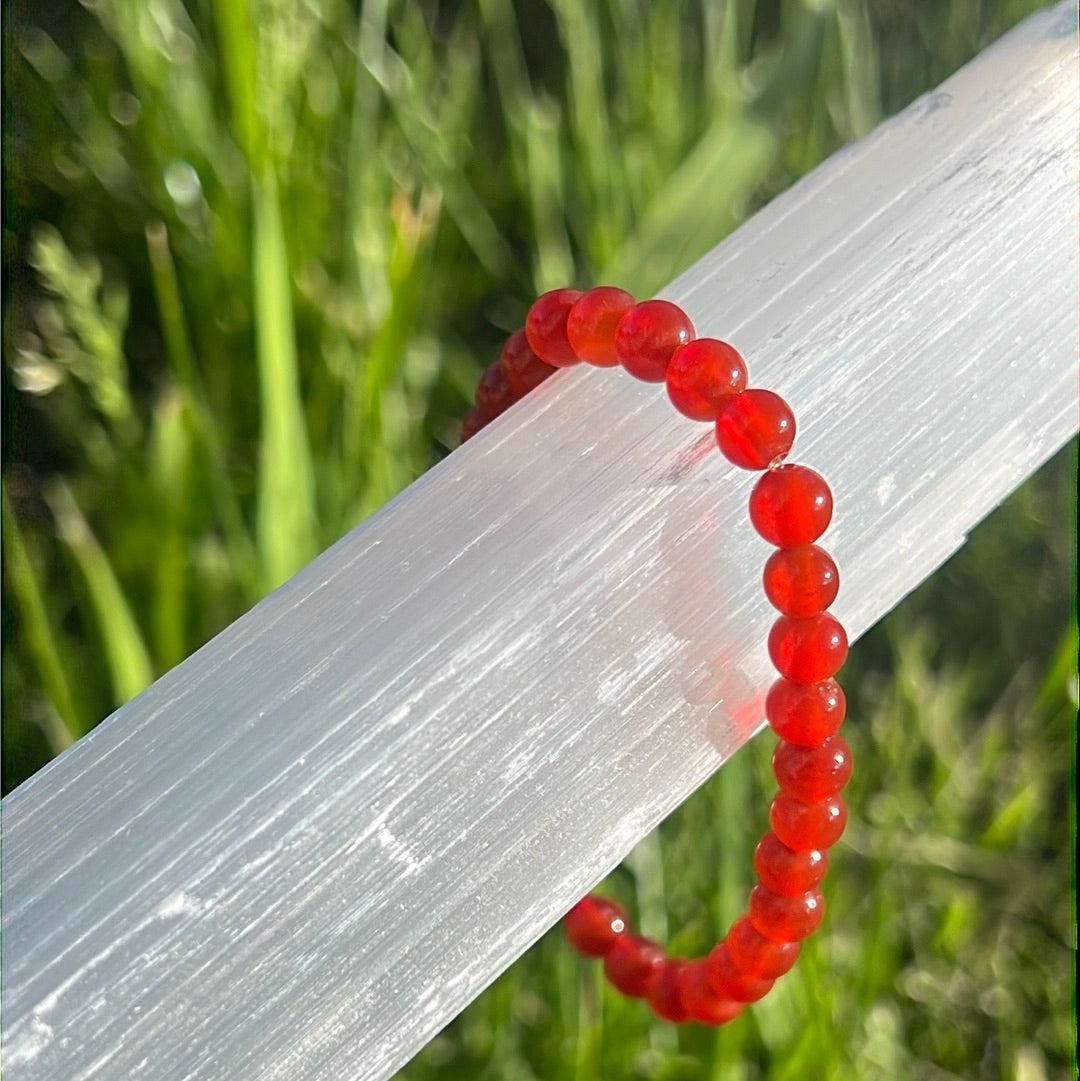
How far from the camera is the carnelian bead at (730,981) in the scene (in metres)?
0.39

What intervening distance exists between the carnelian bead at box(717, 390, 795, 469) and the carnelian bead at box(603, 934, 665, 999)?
216 millimetres

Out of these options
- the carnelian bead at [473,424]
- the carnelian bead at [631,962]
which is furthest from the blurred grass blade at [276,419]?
the carnelian bead at [631,962]

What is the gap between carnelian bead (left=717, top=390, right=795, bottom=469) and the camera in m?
0.32

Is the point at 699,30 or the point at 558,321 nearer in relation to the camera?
the point at 558,321

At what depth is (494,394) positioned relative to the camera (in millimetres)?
416

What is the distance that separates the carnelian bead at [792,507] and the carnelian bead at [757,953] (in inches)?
5.5

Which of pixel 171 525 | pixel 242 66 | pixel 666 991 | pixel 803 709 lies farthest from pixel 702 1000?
pixel 242 66

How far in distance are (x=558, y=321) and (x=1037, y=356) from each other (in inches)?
6.2

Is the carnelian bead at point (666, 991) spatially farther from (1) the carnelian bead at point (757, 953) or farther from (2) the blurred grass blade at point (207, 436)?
(2) the blurred grass blade at point (207, 436)

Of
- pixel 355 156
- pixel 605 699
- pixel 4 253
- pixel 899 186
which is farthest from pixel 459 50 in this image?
pixel 605 699

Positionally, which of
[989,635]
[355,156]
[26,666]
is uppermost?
[355,156]

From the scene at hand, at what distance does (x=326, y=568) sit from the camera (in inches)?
12.2

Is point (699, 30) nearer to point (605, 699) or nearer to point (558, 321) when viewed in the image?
point (558, 321)

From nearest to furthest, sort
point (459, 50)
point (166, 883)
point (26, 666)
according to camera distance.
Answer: point (166, 883) < point (26, 666) < point (459, 50)
